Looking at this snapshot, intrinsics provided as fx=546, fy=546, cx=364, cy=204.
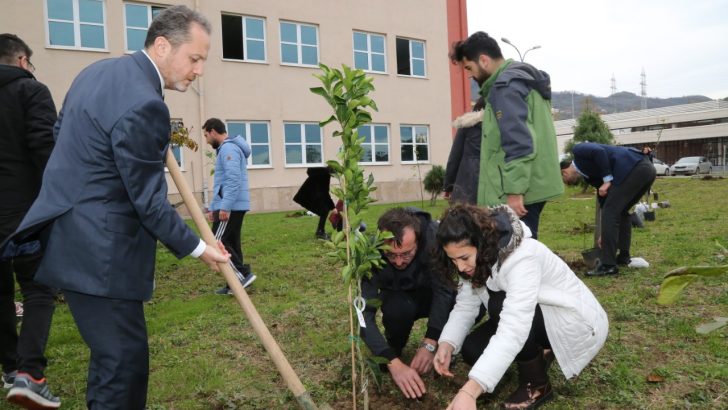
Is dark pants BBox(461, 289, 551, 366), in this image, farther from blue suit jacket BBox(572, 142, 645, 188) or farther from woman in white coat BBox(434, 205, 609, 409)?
blue suit jacket BBox(572, 142, 645, 188)

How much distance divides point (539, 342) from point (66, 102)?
8.17 ft

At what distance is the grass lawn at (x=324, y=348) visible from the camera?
9.85 ft

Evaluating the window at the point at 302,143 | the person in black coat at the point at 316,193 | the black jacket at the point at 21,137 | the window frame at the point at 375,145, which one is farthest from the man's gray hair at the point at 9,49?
the window frame at the point at 375,145

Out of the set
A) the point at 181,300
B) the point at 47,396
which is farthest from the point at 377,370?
the point at 181,300

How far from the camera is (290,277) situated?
643 centimetres

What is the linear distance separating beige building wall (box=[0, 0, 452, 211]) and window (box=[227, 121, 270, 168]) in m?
0.17

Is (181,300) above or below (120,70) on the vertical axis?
below

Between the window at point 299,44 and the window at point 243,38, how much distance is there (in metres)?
0.78

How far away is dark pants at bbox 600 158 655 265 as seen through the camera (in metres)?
5.64

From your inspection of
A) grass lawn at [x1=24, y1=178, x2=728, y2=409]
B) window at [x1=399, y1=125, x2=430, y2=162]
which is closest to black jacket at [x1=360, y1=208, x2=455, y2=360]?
grass lawn at [x1=24, y1=178, x2=728, y2=409]

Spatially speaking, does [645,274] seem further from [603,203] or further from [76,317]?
[76,317]

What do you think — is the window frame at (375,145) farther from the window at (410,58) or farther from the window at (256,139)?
→ the window at (256,139)

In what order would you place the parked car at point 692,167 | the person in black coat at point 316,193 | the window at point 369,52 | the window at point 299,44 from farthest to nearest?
the parked car at point 692,167, the window at point 369,52, the window at point 299,44, the person in black coat at point 316,193

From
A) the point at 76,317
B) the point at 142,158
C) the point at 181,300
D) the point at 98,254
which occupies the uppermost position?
the point at 142,158
